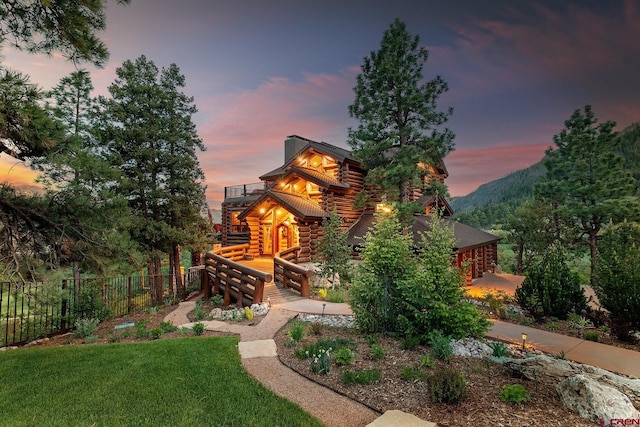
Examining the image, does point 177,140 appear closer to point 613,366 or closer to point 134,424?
point 134,424

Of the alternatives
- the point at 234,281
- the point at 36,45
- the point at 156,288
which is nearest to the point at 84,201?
the point at 36,45

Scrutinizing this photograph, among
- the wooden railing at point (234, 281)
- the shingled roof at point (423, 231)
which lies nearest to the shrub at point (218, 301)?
the wooden railing at point (234, 281)

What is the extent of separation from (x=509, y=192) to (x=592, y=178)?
81.8m

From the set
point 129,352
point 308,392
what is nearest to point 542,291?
point 308,392

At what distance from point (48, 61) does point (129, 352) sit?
6.25 m

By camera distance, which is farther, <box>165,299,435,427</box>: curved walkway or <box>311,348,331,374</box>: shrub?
<box>311,348,331,374</box>: shrub

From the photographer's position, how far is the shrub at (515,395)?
3.87 metres

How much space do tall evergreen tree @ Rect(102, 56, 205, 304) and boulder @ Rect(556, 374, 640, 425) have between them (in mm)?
15924

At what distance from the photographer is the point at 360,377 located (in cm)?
475

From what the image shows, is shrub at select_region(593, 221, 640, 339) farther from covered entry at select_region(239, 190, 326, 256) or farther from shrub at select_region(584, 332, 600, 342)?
covered entry at select_region(239, 190, 326, 256)

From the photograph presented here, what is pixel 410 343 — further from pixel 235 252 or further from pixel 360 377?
pixel 235 252

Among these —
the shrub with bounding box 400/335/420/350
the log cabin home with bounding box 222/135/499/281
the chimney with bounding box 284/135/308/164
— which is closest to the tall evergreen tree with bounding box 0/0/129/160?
Result: the shrub with bounding box 400/335/420/350

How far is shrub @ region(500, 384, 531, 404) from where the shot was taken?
12.7 feet

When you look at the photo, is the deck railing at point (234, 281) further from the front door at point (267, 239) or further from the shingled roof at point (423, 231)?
the shingled roof at point (423, 231)
